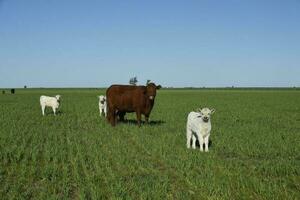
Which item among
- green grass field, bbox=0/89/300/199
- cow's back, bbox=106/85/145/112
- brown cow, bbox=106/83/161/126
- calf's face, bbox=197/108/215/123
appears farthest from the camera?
cow's back, bbox=106/85/145/112

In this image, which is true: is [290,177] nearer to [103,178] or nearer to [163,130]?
[103,178]

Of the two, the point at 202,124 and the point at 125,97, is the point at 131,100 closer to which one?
the point at 125,97

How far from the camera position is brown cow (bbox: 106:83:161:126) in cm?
2030

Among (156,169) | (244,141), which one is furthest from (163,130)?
(156,169)

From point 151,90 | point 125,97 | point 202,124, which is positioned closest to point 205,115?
point 202,124

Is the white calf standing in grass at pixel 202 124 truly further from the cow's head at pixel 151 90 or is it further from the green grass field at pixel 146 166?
the cow's head at pixel 151 90

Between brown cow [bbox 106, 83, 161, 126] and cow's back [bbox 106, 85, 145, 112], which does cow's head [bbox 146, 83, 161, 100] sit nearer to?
brown cow [bbox 106, 83, 161, 126]

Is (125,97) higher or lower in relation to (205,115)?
higher

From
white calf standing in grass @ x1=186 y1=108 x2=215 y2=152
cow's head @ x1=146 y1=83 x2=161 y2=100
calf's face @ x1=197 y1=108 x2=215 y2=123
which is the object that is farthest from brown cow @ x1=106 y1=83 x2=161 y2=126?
calf's face @ x1=197 y1=108 x2=215 y2=123

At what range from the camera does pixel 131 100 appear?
20844 millimetres

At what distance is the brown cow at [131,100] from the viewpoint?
20305 millimetres

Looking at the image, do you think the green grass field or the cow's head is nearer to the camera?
the green grass field

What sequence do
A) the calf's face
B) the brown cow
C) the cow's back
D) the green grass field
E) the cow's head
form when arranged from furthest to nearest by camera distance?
1. the cow's back
2. the brown cow
3. the cow's head
4. the calf's face
5. the green grass field

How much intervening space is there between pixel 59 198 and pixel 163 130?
1088cm
